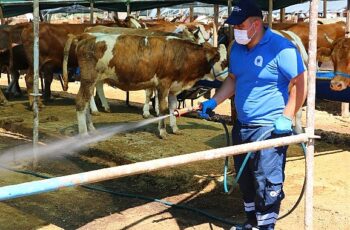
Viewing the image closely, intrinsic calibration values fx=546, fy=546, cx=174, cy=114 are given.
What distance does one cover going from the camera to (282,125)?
4.23 metres

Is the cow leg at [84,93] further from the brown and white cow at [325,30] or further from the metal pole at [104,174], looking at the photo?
the metal pole at [104,174]

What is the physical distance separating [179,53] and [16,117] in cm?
407

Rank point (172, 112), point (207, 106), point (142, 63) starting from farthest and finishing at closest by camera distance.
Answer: point (172, 112)
point (142, 63)
point (207, 106)

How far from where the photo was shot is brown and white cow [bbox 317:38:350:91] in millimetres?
8445

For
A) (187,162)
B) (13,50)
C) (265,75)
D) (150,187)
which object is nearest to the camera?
(187,162)

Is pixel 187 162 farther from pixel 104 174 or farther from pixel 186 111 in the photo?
pixel 186 111

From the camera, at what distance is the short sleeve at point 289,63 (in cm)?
436

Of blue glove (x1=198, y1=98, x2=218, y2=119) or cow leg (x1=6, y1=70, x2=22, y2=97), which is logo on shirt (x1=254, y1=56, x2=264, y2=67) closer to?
blue glove (x1=198, y1=98, x2=218, y2=119)

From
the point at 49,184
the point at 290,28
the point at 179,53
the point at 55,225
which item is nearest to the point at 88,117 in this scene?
the point at 179,53

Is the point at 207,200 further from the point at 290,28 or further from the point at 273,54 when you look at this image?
the point at 290,28

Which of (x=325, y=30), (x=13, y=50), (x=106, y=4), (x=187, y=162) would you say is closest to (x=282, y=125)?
(x=187, y=162)

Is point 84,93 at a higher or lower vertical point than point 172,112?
higher

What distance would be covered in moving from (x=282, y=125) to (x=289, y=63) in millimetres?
520

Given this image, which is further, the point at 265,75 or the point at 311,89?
the point at 265,75
